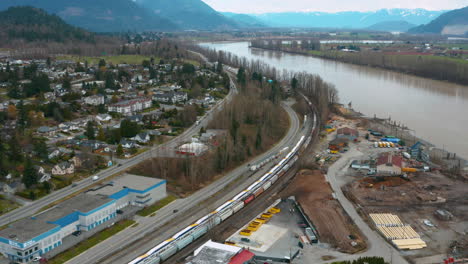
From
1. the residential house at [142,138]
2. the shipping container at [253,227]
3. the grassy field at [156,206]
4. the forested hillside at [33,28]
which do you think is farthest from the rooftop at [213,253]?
the forested hillside at [33,28]

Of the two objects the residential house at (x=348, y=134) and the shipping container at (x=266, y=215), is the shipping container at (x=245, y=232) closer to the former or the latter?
the shipping container at (x=266, y=215)

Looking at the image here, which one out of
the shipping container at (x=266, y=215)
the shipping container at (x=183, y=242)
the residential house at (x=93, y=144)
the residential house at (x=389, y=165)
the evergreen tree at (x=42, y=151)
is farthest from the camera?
the residential house at (x=93, y=144)

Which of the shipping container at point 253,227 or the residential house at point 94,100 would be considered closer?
the shipping container at point 253,227

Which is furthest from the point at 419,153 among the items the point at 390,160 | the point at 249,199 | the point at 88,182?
the point at 88,182

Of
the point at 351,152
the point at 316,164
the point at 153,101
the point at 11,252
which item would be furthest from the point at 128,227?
the point at 153,101

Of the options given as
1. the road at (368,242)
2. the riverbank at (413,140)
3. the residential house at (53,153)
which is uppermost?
the residential house at (53,153)

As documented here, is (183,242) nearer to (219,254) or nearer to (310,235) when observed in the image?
(219,254)

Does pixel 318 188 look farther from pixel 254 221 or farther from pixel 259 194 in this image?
pixel 254 221
